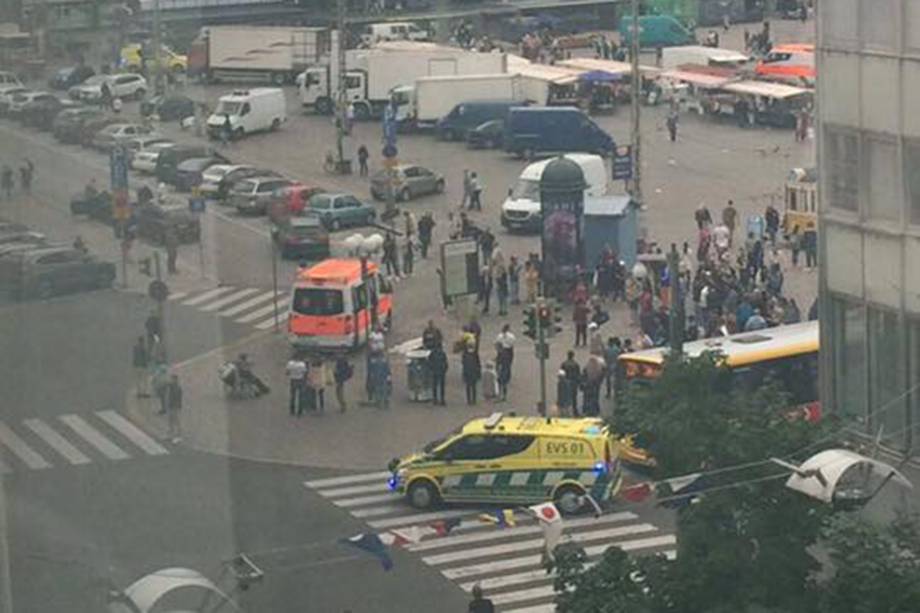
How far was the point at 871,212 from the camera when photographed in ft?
40.8

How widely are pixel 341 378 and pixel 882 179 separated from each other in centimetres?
786

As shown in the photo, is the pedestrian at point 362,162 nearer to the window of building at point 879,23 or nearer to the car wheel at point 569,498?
the car wheel at point 569,498

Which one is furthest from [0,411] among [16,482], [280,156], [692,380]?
[280,156]

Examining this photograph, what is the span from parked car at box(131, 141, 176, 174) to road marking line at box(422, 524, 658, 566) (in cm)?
373

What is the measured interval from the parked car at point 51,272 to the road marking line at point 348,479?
199 inches

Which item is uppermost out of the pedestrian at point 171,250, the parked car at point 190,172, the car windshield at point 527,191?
the parked car at point 190,172

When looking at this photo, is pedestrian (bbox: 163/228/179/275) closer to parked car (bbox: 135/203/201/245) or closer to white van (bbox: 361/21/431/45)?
parked car (bbox: 135/203/201/245)

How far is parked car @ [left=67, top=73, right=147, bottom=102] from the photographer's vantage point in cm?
1206

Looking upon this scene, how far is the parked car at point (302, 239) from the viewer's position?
85.0 feet

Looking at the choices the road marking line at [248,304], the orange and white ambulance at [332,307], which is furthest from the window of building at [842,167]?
the orange and white ambulance at [332,307]

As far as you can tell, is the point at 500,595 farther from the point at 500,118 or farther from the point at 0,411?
the point at 500,118

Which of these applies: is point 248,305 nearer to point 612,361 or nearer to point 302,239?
point 612,361

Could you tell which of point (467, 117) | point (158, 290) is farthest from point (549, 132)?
point (158, 290)

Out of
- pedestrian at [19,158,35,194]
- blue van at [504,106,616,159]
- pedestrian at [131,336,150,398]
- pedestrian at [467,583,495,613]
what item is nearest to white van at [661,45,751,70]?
blue van at [504,106,616,159]
